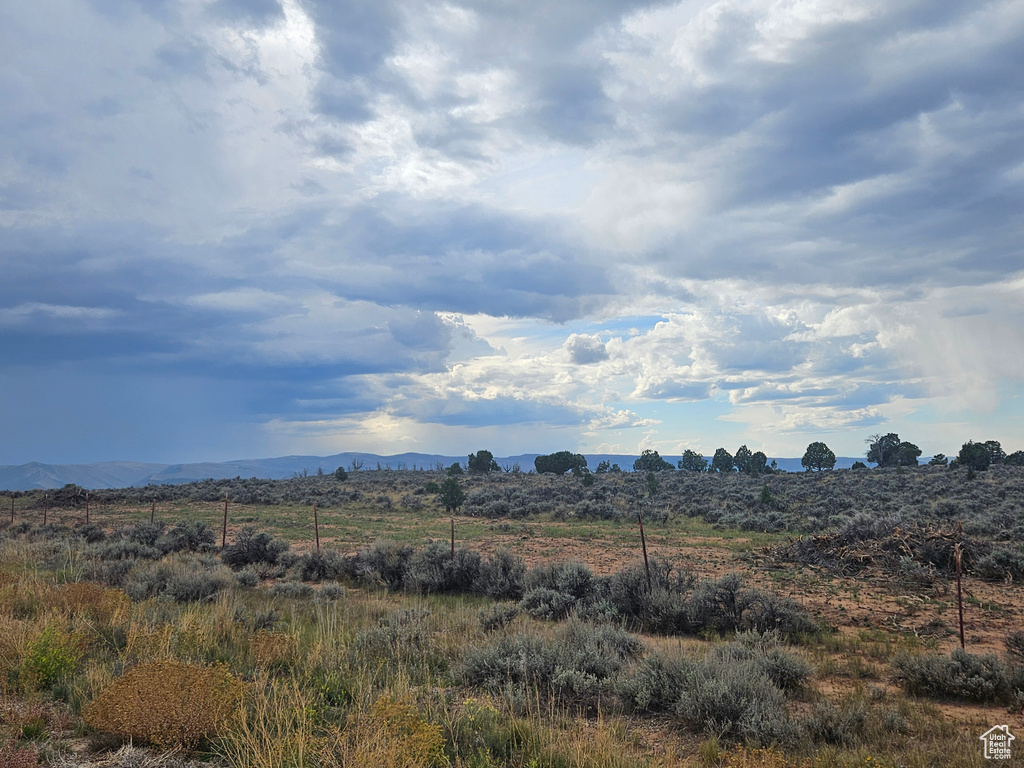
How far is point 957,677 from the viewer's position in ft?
27.3

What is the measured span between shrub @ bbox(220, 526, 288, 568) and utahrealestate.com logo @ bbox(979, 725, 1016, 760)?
1948 centimetres

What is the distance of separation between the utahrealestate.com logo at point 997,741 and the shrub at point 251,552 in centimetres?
1948

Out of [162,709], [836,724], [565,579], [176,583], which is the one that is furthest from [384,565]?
[836,724]

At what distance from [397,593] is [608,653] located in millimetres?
9206

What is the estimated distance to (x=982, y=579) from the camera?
52.5ft

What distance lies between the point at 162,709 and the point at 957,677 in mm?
10398

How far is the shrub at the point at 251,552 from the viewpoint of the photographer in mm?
20406

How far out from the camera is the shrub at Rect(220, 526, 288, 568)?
2041 centimetres

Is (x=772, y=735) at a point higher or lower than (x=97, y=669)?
lower

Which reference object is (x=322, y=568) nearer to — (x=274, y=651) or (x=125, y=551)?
(x=125, y=551)

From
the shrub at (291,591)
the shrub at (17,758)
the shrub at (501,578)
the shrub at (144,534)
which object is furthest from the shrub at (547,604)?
the shrub at (144,534)

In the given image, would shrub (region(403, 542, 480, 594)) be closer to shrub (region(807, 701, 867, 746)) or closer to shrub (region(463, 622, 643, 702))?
→ shrub (region(463, 622, 643, 702))

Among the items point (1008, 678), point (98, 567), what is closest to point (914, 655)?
point (1008, 678)

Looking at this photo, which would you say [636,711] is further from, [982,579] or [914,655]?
[982,579]
